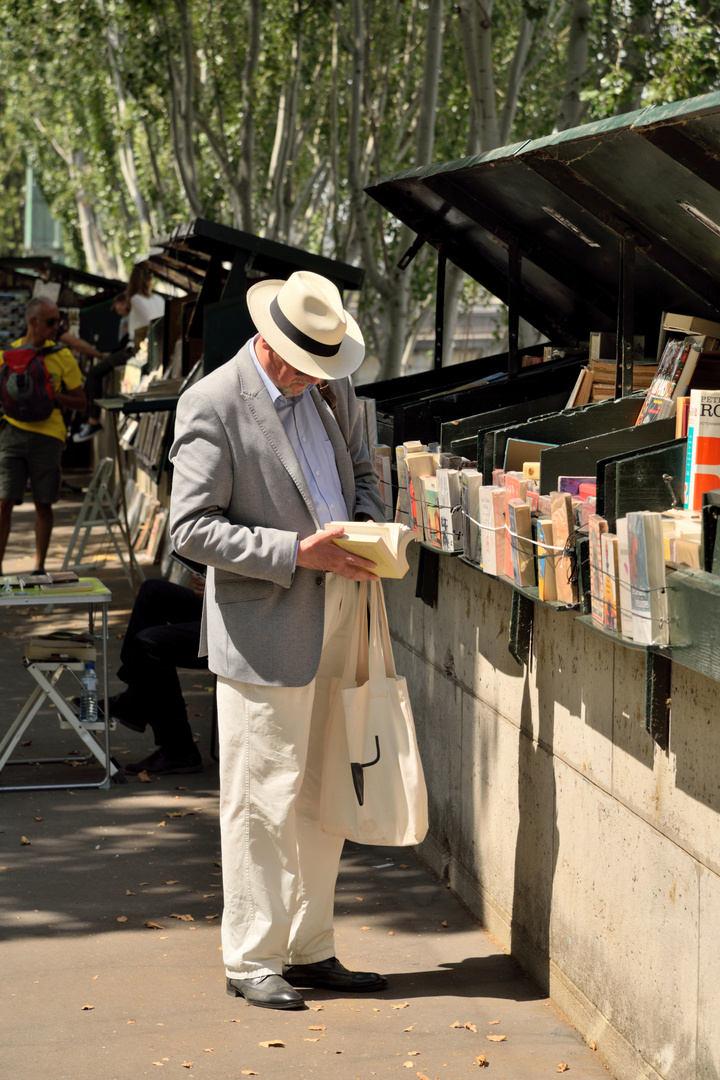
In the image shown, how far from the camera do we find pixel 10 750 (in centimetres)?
613

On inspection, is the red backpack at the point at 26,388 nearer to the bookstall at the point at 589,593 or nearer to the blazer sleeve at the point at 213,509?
the bookstall at the point at 589,593

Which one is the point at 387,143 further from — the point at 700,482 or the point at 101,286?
the point at 700,482

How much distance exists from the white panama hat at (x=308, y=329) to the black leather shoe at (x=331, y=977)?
6.03ft

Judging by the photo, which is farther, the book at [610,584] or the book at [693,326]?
the book at [693,326]

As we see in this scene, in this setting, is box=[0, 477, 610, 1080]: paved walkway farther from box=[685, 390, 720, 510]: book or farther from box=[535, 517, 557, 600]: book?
box=[685, 390, 720, 510]: book

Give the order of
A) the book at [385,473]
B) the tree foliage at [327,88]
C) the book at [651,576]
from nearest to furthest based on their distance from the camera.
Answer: the book at [651,576]
the book at [385,473]
the tree foliage at [327,88]

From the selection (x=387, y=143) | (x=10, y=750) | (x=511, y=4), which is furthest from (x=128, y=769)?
(x=387, y=143)

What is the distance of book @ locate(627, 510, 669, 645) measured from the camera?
2904 millimetres

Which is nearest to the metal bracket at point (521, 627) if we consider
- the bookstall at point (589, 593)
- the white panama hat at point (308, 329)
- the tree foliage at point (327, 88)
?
the bookstall at point (589, 593)

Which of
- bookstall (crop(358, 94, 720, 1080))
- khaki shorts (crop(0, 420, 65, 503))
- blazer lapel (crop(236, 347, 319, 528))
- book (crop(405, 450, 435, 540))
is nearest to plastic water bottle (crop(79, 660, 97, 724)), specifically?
bookstall (crop(358, 94, 720, 1080))

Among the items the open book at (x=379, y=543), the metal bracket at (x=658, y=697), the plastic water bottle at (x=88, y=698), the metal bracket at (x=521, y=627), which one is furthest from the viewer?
the plastic water bottle at (x=88, y=698)

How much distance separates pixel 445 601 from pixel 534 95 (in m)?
18.4

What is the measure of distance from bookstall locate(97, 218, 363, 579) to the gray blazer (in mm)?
3361

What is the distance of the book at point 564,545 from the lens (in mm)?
3410
